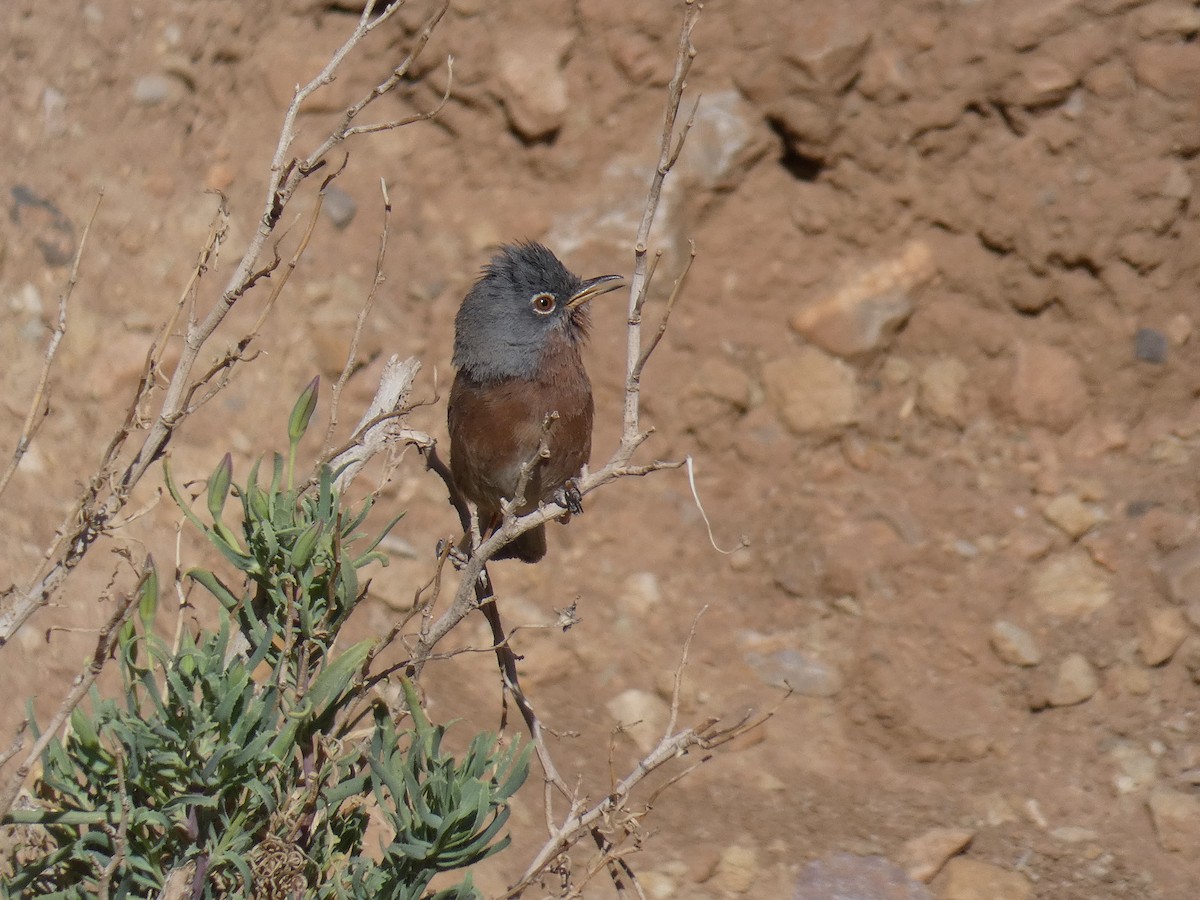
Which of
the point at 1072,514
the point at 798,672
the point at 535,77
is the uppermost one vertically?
the point at 535,77

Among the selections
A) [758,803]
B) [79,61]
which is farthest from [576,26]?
[758,803]

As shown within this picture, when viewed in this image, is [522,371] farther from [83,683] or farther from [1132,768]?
[1132,768]

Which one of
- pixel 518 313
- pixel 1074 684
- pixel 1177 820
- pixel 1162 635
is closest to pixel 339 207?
pixel 518 313

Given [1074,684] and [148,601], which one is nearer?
[148,601]

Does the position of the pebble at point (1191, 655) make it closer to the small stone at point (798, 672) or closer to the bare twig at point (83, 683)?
the small stone at point (798, 672)

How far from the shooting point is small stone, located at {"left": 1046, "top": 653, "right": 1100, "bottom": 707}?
237 inches

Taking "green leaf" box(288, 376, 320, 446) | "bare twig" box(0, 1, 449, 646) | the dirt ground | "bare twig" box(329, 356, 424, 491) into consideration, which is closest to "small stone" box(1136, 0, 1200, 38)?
the dirt ground

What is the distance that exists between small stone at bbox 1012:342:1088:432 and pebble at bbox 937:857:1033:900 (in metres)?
2.33

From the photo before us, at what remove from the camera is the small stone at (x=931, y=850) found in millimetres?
5531

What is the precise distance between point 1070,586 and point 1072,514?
0.38 metres

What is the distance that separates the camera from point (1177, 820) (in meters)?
5.51

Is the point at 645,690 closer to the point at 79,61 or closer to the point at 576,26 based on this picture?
the point at 576,26

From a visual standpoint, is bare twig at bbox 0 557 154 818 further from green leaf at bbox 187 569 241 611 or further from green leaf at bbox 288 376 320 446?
green leaf at bbox 288 376 320 446

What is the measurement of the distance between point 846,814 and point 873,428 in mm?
2072
